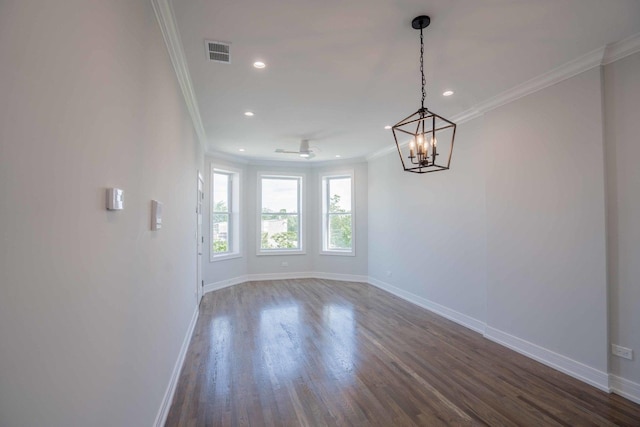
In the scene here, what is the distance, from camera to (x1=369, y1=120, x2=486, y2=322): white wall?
3.94 meters

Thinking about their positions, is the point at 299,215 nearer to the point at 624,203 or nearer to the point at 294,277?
the point at 294,277

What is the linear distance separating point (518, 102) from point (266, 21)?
2813mm

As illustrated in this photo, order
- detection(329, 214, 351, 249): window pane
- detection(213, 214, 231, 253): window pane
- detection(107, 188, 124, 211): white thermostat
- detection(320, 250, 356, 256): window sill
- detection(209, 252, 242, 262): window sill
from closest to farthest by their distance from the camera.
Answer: detection(107, 188, 124, 211): white thermostat < detection(209, 252, 242, 262): window sill < detection(213, 214, 231, 253): window pane < detection(320, 250, 356, 256): window sill < detection(329, 214, 351, 249): window pane

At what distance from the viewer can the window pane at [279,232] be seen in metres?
7.14

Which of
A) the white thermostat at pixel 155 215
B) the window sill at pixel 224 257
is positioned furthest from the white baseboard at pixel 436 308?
the white thermostat at pixel 155 215

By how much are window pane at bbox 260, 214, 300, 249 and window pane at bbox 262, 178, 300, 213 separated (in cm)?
19

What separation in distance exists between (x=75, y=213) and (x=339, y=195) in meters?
6.44

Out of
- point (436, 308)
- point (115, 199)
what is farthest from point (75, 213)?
point (436, 308)

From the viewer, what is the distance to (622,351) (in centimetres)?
249

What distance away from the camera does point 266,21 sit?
7.15ft

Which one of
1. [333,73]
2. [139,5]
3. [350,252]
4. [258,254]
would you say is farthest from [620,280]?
[258,254]

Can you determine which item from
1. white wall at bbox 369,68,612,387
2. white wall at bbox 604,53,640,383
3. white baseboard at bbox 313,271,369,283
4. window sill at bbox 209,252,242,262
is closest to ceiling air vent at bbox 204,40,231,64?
white wall at bbox 369,68,612,387

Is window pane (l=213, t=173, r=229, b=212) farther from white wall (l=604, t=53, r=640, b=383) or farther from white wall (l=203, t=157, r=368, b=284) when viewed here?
white wall (l=604, t=53, r=640, b=383)

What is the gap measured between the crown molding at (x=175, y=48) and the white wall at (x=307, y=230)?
3.15m
